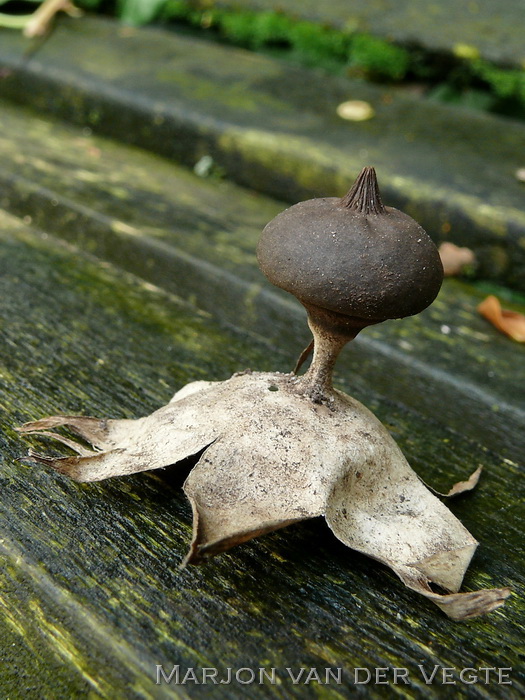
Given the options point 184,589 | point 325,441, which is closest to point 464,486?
point 325,441

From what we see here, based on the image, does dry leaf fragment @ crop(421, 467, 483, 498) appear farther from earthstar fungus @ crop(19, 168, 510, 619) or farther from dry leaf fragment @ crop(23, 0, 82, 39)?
dry leaf fragment @ crop(23, 0, 82, 39)

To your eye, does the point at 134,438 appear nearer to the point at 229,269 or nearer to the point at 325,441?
the point at 325,441

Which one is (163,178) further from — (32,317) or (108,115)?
(32,317)

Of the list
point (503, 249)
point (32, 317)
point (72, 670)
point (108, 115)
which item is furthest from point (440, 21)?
point (72, 670)

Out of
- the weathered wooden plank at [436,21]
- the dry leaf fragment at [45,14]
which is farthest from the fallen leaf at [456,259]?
the dry leaf fragment at [45,14]

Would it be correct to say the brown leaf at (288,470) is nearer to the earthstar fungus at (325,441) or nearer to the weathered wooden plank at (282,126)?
the earthstar fungus at (325,441)

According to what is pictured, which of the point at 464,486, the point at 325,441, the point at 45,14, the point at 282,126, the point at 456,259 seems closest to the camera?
the point at 325,441

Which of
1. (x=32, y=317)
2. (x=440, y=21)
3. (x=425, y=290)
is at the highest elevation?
(x=440, y=21)

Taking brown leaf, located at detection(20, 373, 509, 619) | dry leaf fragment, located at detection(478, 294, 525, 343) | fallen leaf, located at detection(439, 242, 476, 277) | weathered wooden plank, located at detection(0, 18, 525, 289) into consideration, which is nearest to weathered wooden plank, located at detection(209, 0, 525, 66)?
weathered wooden plank, located at detection(0, 18, 525, 289)
